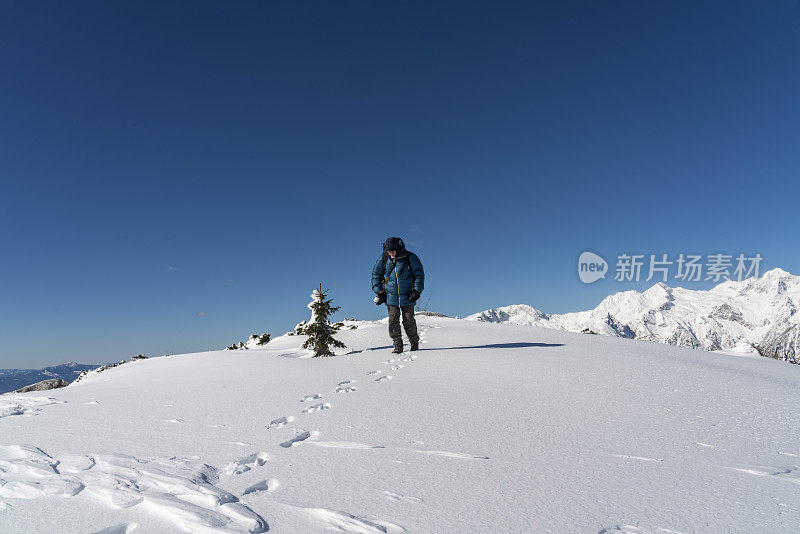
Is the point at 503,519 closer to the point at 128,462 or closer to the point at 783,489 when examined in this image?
the point at 783,489

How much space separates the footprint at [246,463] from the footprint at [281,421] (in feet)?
2.41

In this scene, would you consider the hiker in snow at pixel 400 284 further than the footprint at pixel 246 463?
Yes

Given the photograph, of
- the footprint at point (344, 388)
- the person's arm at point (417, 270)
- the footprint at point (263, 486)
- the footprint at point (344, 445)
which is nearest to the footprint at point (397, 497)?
the footprint at point (263, 486)

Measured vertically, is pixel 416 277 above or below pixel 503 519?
above

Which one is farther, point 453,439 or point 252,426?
point 252,426

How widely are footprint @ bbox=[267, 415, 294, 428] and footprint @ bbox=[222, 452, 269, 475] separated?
0.73 m

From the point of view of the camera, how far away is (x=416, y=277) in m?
8.80

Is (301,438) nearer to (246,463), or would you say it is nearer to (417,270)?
(246,463)

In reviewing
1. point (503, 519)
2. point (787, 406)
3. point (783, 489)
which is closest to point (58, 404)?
point (503, 519)

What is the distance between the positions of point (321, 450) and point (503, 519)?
142 cm

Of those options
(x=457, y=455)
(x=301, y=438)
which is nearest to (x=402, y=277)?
(x=301, y=438)

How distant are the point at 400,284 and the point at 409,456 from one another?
245 inches

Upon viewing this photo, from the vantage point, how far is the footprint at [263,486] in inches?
79.5

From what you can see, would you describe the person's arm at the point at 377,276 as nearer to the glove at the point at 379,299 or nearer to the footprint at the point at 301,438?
Result: the glove at the point at 379,299
